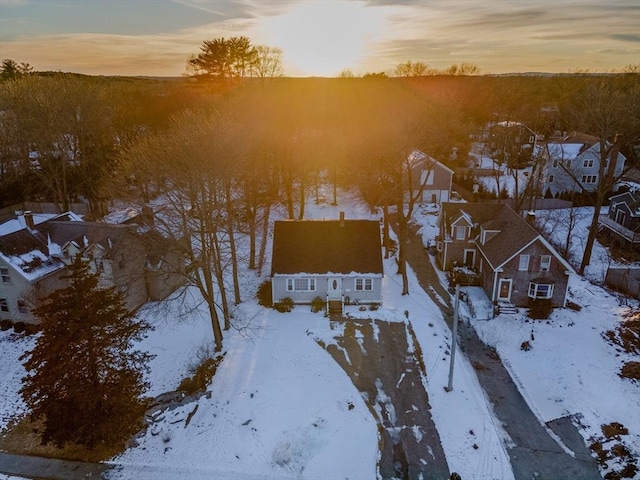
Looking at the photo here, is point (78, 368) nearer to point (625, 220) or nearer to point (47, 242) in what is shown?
point (47, 242)

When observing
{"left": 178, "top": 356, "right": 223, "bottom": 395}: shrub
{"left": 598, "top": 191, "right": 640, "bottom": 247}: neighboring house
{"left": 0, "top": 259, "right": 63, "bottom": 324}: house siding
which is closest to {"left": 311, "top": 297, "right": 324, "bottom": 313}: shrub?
{"left": 178, "top": 356, "right": 223, "bottom": 395}: shrub

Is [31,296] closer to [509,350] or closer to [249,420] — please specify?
[249,420]

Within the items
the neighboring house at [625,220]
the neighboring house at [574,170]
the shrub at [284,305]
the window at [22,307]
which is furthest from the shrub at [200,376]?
the neighboring house at [574,170]

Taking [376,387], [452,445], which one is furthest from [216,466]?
[452,445]

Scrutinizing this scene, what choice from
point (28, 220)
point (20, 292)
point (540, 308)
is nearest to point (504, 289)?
point (540, 308)

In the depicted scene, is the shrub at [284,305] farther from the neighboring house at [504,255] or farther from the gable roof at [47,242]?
the neighboring house at [504,255]

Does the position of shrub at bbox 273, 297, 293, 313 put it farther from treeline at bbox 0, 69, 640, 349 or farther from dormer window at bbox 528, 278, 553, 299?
dormer window at bbox 528, 278, 553, 299
